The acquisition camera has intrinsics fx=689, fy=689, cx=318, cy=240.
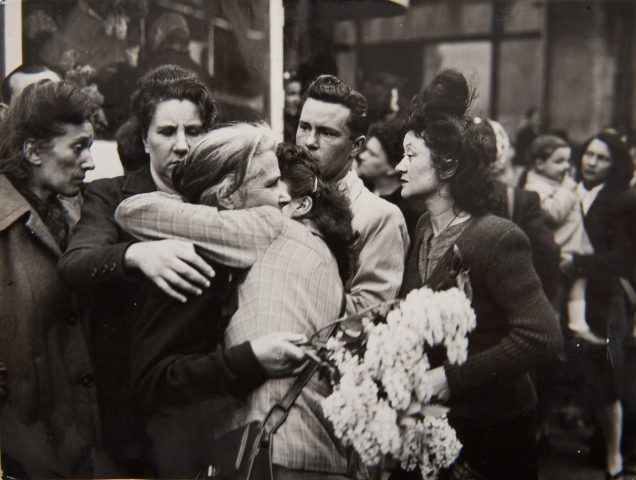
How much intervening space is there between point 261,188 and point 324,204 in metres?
0.24

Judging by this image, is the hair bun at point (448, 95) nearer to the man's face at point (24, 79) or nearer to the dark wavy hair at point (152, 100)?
the dark wavy hair at point (152, 100)

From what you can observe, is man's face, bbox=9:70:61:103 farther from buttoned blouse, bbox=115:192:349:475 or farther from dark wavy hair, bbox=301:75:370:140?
dark wavy hair, bbox=301:75:370:140

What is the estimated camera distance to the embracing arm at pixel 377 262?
2.61 m

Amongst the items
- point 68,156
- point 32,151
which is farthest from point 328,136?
point 32,151

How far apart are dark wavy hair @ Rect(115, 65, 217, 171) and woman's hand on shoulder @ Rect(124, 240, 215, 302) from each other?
1.20ft

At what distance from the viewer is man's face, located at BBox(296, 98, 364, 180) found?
2.66 metres

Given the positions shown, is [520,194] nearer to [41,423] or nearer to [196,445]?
[196,445]

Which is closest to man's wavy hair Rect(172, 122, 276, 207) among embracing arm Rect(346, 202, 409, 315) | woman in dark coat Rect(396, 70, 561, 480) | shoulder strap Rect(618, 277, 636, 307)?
embracing arm Rect(346, 202, 409, 315)

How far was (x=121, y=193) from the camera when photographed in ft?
8.79

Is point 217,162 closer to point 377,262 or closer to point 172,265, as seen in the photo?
point 172,265

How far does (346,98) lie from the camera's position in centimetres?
267

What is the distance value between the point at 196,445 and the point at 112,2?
1800 mm

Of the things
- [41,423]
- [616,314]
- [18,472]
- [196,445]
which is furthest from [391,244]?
[18,472]

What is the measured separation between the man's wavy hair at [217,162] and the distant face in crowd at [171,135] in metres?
0.04
